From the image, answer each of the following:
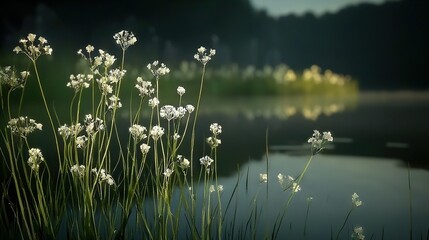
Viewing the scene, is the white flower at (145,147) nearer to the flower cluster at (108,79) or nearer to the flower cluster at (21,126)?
the flower cluster at (108,79)

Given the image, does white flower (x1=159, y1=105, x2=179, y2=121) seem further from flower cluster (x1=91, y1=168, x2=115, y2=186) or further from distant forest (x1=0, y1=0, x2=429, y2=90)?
Answer: distant forest (x1=0, y1=0, x2=429, y2=90)

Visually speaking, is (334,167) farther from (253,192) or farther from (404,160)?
(253,192)

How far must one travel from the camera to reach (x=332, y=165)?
4.42m

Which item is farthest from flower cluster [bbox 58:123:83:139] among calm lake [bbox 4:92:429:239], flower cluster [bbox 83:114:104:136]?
calm lake [bbox 4:92:429:239]

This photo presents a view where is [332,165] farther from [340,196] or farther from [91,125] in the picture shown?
[91,125]

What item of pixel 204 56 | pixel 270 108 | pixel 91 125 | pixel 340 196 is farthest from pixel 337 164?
pixel 270 108

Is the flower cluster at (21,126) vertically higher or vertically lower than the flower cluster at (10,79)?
lower

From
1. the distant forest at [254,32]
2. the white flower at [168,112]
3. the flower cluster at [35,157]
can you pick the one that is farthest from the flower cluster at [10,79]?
the distant forest at [254,32]

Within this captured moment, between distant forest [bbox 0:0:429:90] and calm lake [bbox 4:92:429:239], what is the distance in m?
1.18

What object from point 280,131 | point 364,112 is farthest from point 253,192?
point 364,112

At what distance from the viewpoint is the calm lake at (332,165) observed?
10.2ft

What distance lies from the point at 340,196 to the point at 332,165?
898mm

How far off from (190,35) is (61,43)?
257 cm

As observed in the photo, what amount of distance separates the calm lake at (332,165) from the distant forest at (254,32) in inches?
46.5
